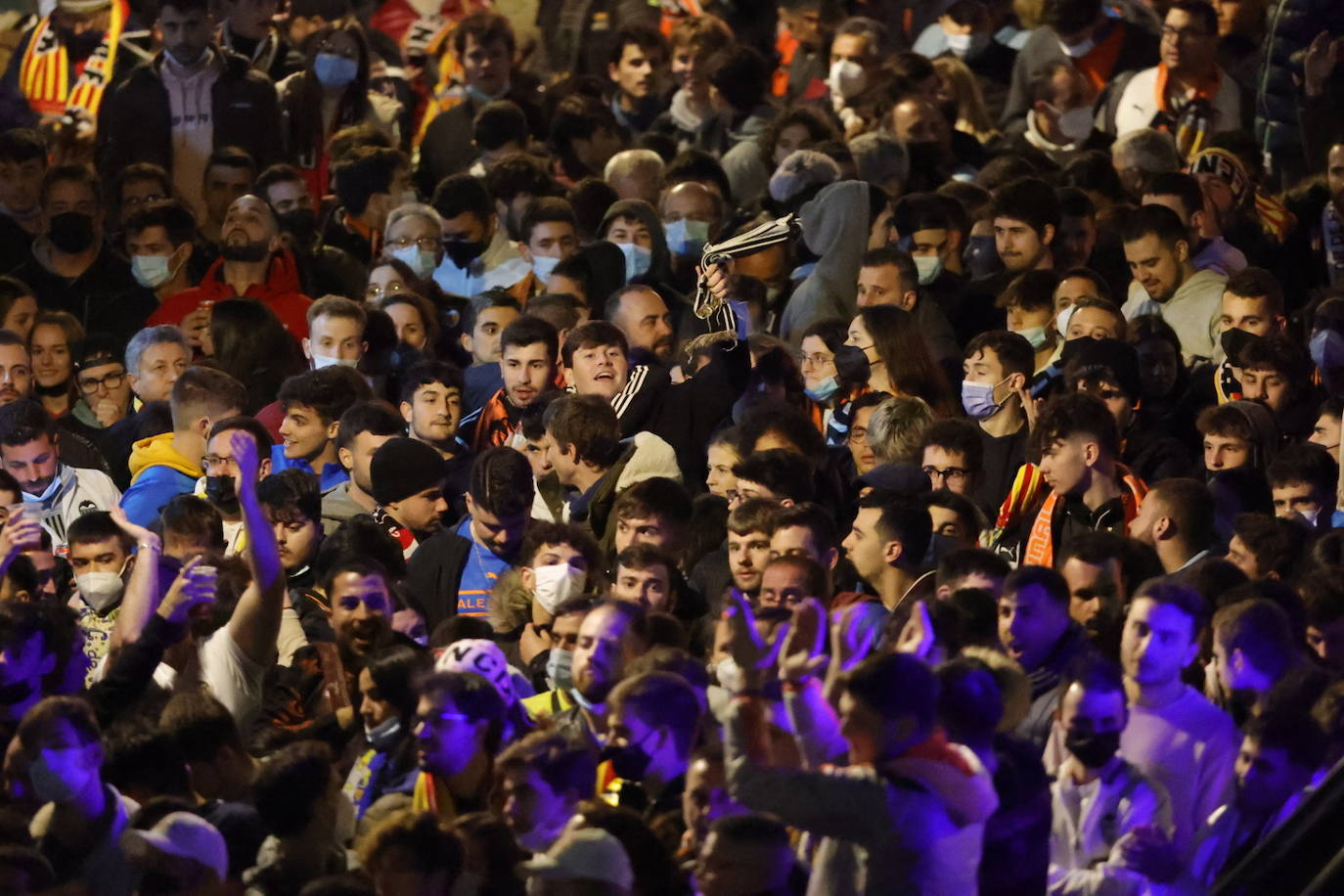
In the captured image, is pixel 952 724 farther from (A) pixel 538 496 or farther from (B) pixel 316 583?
(A) pixel 538 496

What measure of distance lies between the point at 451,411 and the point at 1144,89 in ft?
17.4

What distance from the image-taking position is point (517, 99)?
15.4 metres

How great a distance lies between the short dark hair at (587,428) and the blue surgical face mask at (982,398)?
143cm

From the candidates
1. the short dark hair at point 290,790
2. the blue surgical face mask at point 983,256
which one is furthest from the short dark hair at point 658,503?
the blue surgical face mask at point 983,256

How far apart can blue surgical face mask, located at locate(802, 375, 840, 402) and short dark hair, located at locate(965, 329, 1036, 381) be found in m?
0.57

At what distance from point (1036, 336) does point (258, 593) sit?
13.2 ft

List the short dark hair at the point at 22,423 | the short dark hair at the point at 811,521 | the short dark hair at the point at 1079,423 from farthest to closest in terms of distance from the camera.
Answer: the short dark hair at the point at 22,423, the short dark hair at the point at 1079,423, the short dark hair at the point at 811,521

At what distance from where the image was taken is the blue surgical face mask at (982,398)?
1005cm

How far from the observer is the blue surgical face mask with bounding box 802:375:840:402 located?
10.5 m

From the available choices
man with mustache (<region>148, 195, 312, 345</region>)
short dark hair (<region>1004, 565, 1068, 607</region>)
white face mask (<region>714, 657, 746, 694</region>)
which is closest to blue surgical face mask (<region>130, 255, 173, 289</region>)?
man with mustache (<region>148, 195, 312, 345</region>)

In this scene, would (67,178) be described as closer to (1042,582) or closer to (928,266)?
(928,266)

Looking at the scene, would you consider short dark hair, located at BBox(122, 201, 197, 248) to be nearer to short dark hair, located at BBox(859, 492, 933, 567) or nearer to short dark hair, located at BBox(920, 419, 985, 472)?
short dark hair, located at BBox(920, 419, 985, 472)

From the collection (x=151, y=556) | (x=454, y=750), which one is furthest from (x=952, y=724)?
(x=151, y=556)

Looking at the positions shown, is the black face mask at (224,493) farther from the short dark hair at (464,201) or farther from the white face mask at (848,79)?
the white face mask at (848,79)
